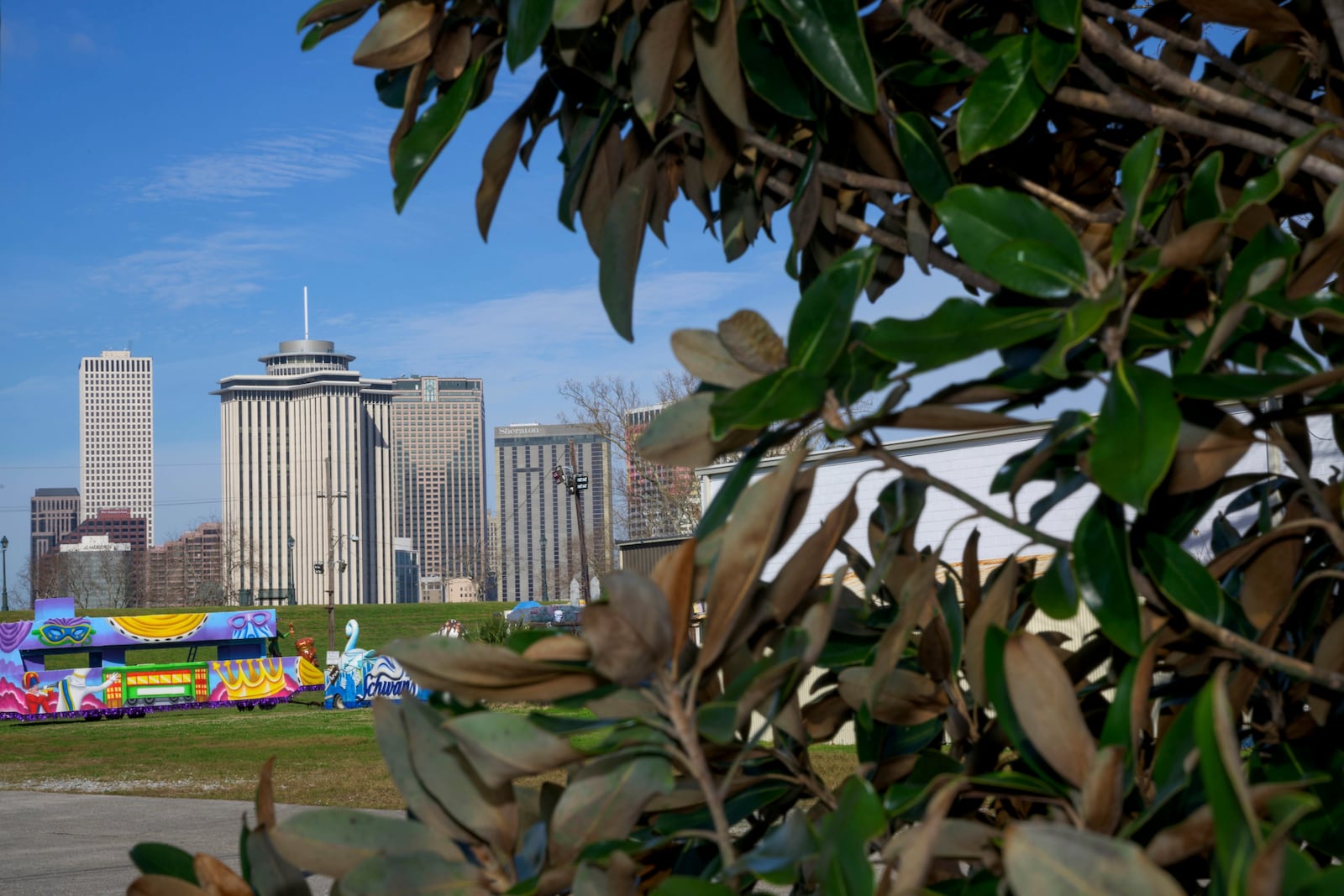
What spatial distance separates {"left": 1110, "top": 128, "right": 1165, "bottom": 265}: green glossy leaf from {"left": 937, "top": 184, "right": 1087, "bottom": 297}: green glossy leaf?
0.02m

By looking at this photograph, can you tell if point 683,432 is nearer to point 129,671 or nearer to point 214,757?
point 214,757

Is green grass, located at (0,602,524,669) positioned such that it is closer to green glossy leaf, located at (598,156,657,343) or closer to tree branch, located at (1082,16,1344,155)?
green glossy leaf, located at (598,156,657,343)

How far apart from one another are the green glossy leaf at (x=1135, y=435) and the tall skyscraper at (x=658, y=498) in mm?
28361

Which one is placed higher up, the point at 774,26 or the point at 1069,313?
the point at 774,26

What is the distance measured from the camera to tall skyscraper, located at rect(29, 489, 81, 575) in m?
188

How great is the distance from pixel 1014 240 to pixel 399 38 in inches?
19.8

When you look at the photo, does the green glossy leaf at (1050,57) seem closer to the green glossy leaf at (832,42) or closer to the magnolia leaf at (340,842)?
the green glossy leaf at (832,42)

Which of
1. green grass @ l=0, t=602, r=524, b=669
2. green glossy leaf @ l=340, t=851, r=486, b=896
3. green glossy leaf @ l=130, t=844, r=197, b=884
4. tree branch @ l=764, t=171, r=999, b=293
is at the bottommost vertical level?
green grass @ l=0, t=602, r=524, b=669

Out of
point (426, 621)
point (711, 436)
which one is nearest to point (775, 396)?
point (711, 436)

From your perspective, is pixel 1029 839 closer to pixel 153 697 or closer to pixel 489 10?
pixel 489 10

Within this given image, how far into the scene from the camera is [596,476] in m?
142

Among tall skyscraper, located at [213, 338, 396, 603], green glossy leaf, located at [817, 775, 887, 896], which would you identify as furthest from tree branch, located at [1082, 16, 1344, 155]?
tall skyscraper, located at [213, 338, 396, 603]

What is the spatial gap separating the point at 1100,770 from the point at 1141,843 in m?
0.12

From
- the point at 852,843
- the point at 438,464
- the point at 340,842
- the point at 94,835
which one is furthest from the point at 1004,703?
the point at 438,464
